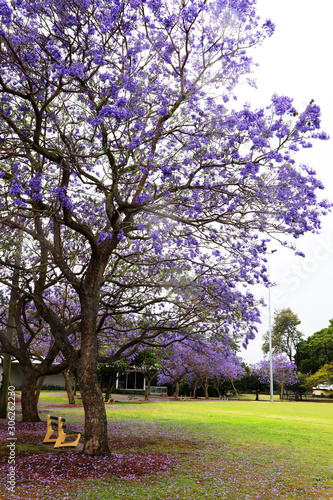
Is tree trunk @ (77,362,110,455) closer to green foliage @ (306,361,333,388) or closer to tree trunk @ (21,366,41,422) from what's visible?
tree trunk @ (21,366,41,422)

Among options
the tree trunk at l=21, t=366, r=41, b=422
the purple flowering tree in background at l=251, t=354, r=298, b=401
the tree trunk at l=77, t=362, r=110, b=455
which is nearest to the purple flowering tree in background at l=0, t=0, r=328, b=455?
the tree trunk at l=77, t=362, r=110, b=455

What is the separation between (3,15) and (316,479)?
31.9 ft

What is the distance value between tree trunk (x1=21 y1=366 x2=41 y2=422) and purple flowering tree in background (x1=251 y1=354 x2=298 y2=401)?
41.5 metres

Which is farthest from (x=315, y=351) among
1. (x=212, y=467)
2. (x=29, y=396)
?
(x=212, y=467)

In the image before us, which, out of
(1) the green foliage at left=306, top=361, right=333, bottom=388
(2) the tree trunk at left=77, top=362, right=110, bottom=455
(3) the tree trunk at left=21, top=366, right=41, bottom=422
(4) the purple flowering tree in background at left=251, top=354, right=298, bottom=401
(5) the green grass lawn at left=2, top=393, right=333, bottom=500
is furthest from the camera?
(4) the purple flowering tree in background at left=251, top=354, right=298, bottom=401

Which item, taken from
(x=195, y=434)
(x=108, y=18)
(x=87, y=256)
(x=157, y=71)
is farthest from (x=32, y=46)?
(x=195, y=434)

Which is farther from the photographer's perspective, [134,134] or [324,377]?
[324,377]

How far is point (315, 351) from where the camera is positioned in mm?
52031

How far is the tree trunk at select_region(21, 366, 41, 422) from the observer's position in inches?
541

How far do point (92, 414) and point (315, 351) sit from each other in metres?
49.2

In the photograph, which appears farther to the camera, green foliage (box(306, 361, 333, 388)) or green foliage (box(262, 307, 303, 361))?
green foliage (box(262, 307, 303, 361))

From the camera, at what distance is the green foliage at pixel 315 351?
5050 centimetres

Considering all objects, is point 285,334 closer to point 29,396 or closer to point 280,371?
point 280,371

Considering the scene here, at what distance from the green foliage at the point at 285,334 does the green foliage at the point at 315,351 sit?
3.61 metres
